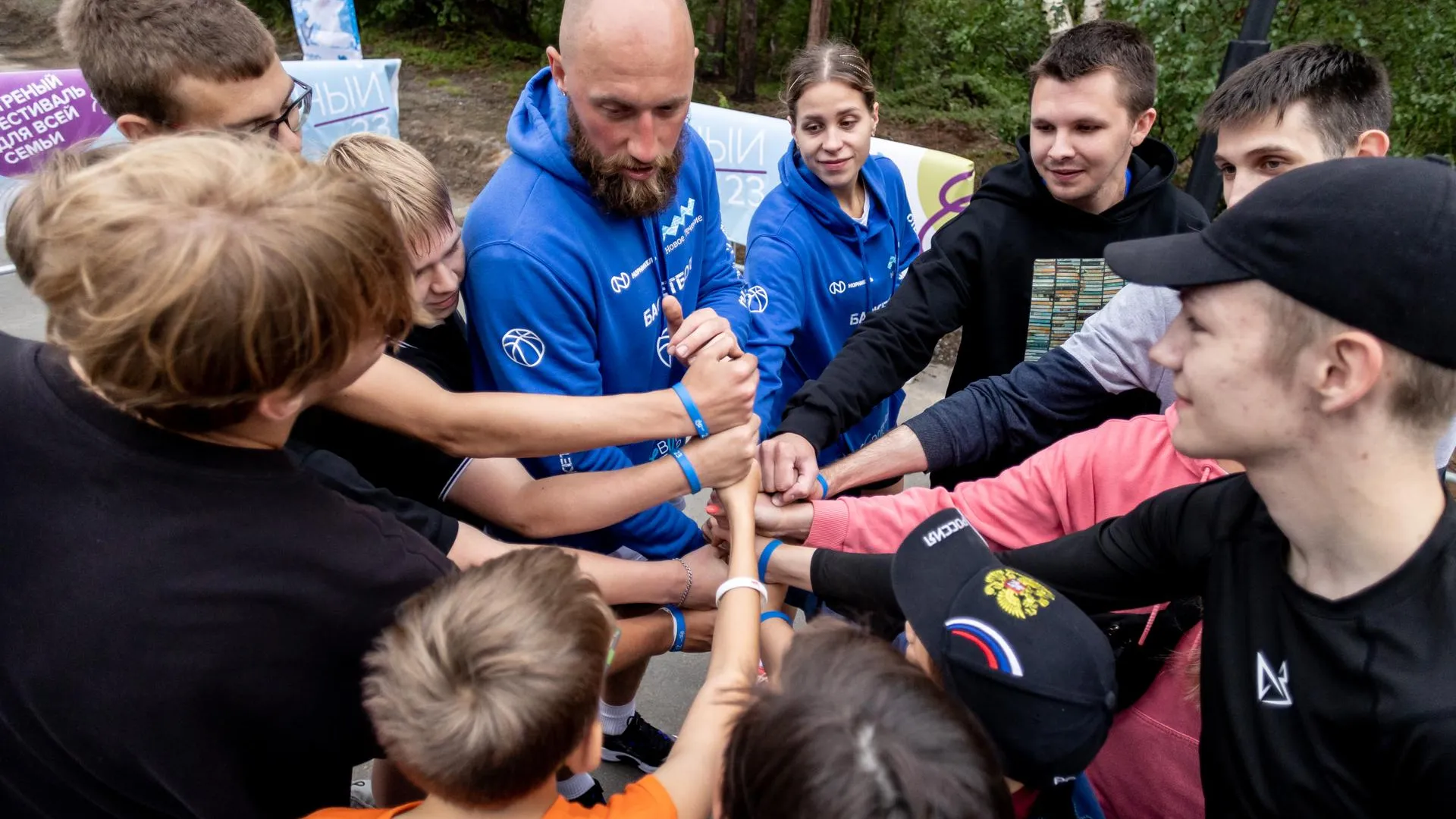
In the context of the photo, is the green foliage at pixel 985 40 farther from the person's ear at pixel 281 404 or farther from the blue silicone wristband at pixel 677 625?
the person's ear at pixel 281 404

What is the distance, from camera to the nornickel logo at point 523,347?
6.64 feet

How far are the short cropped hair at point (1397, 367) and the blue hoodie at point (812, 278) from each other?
73.0 inches

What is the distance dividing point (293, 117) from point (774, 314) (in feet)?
5.20

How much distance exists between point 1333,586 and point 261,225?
4.95ft

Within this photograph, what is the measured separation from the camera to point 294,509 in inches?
47.4

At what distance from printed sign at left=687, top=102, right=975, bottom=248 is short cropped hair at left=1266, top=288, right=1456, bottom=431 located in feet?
15.1

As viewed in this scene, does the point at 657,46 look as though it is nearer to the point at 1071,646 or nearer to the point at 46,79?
the point at 1071,646

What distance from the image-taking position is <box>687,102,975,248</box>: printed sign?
573cm

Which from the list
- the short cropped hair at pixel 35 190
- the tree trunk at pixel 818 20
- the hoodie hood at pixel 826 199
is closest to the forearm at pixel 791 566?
the hoodie hood at pixel 826 199

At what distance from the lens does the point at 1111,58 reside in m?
2.78

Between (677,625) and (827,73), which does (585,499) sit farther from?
(827,73)

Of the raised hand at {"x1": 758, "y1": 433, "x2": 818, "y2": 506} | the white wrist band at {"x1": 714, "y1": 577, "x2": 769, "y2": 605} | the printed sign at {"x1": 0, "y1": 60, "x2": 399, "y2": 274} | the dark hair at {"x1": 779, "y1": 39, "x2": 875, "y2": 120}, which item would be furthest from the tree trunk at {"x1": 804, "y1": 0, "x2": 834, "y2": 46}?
the white wrist band at {"x1": 714, "y1": 577, "x2": 769, "y2": 605}

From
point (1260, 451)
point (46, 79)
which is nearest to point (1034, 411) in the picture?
point (1260, 451)

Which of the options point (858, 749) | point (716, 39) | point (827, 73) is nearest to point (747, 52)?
point (716, 39)
